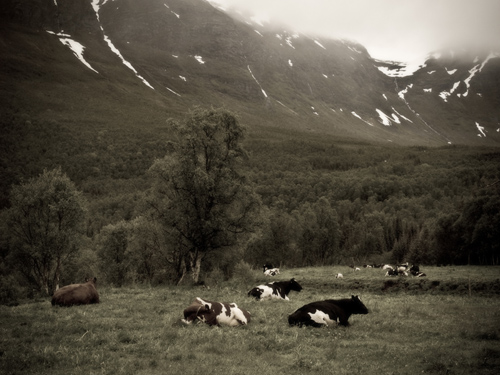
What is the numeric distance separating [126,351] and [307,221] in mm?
75909

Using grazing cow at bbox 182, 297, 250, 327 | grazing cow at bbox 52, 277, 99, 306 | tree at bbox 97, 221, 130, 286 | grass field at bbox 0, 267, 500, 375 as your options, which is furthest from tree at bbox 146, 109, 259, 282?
tree at bbox 97, 221, 130, 286

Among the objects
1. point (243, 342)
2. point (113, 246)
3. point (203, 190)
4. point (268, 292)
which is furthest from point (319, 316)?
point (113, 246)

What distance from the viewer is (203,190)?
88.5 ft

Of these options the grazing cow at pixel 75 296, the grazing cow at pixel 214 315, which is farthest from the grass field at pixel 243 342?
the grazing cow at pixel 75 296

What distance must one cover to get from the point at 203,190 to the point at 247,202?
3.63m

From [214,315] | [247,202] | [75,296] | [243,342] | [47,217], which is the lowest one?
[75,296]

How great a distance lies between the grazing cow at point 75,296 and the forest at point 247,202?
14.9 ft

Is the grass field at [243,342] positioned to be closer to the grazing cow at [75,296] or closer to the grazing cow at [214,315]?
the grazing cow at [214,315]

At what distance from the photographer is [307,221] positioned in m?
83.7

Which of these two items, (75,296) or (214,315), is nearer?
(214,315)

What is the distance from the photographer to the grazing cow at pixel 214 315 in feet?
42.7

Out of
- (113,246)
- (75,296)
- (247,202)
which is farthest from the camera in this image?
(113,246)

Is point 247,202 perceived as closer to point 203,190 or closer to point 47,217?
point 203,190

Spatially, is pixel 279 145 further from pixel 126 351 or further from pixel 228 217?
pixel 126 351
